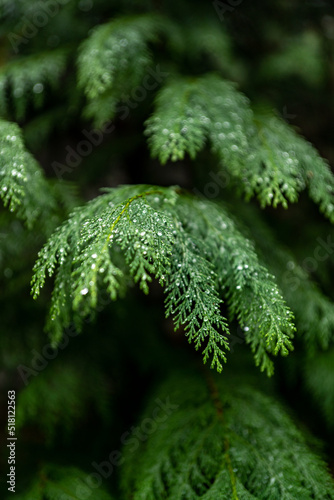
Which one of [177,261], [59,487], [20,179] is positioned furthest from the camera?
[59,487]

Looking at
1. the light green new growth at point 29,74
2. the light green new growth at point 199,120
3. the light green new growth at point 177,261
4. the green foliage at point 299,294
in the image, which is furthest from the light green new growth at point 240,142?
the light green new growth at point 29,74

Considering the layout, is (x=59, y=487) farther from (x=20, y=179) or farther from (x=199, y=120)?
(x=199, y=120)

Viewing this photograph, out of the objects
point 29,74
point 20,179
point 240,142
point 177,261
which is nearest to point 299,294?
point 240,142

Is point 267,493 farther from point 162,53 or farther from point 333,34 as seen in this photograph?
point 333,34

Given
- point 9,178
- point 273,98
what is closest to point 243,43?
point 273,98

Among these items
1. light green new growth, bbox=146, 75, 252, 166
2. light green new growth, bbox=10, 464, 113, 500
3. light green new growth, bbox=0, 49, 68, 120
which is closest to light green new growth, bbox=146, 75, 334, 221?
light green new growth, bbox=146, 75, 252, 166

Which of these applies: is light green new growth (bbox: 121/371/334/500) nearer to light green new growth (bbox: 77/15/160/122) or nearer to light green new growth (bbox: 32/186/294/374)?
light green new growth (bbox: 32/186/294/374)

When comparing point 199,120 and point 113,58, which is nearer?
point 199,120
